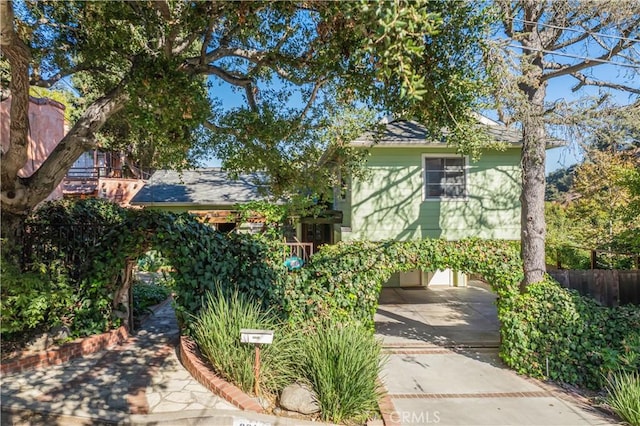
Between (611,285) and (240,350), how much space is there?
8.04 meters

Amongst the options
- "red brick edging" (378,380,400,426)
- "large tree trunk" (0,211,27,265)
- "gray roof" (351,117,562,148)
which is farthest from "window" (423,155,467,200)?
"large tree trunk" (0,211,27,265)

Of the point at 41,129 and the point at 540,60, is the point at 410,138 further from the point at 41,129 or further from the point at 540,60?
the point at 41,129

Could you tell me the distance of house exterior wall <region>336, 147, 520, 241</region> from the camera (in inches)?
427

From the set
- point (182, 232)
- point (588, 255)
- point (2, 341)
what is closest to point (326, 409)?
point (182, 232)

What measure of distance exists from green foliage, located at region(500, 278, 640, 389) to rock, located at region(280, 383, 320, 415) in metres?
4.48

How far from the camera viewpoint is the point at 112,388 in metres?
5.03

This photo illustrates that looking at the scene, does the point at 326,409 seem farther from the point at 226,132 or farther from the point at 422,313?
the point at 422,313

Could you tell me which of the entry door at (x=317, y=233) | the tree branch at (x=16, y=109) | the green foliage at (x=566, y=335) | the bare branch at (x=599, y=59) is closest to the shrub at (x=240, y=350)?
the tree branch at (x=16, y=109)

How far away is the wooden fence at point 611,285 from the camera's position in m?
7.48

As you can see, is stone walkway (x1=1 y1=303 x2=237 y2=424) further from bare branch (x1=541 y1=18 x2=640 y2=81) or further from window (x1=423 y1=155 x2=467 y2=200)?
bare branch (x1=541 y1=18 x2=640 y2=81)

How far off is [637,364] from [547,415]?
2.18 metres

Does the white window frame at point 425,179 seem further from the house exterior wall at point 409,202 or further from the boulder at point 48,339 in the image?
the boulder at point 48,339

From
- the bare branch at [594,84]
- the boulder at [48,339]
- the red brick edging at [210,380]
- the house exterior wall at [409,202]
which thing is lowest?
the red brick edging at [210,380]

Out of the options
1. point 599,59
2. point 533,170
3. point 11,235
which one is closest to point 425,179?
point 533,170
